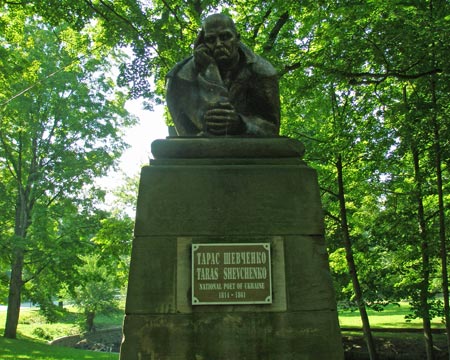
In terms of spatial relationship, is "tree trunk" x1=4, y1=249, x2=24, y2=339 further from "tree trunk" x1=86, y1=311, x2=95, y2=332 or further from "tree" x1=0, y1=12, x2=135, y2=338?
"tree trunk" x1=86, y1=311, x2=95, y2=332

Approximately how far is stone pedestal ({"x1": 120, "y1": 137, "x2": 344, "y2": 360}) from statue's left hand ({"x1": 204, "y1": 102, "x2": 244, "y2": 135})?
0.26m

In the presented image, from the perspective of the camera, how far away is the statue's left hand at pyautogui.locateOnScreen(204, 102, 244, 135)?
4488mm

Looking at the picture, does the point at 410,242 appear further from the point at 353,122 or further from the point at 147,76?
the point at 147,76

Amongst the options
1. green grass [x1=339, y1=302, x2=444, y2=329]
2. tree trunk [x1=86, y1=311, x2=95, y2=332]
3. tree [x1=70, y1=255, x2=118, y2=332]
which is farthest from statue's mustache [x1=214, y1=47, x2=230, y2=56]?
tree trunk [x1=86, y1=311, x2=95, y2=332]

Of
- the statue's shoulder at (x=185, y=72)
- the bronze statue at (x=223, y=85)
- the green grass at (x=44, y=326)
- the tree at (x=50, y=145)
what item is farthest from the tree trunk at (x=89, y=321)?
the statue's shoulder at (x=185, y=72)

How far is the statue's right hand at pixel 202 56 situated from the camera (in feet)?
15.8

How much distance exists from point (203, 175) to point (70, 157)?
19256 millimetres

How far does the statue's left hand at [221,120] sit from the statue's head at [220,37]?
1.91ft

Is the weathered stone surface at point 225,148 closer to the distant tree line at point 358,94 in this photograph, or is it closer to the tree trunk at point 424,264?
the distant tree line at point 358,94

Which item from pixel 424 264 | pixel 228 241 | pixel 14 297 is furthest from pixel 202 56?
pixel 14 297

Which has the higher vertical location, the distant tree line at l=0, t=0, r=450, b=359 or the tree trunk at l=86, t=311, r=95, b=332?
the distant tree line at l=0, t=0, r=450, b=359

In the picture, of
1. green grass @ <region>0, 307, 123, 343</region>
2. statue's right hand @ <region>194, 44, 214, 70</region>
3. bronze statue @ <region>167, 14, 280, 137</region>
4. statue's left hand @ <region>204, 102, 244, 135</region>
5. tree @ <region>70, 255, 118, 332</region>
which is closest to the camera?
statue's left hand @ <region>204, 102, 244, 135</region>

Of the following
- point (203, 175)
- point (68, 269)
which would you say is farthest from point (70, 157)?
point (203, 175)

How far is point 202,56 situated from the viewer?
15.8 ft
